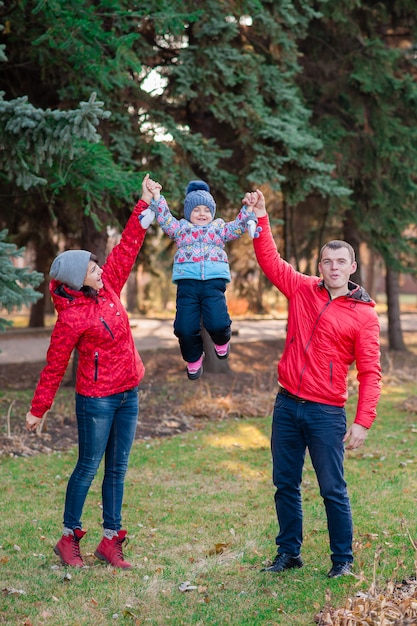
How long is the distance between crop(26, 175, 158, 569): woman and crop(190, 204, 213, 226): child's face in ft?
1.04

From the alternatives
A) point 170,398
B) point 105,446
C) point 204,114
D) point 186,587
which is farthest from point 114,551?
point 204,114

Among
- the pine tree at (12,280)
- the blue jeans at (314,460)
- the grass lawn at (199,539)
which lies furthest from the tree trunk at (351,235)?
the blue jeans at (314,460)

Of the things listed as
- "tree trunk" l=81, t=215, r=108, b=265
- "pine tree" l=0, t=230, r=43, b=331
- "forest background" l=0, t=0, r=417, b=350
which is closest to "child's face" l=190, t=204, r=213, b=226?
"forest background" l=0, t=0, r=417, b=350

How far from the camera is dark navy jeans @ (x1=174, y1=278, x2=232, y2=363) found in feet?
15.1

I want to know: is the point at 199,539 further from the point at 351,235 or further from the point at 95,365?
the point at 351,235

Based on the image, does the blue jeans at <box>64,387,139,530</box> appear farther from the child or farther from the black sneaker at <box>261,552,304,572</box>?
the black sneaker at <box>261,552,304,572</box>

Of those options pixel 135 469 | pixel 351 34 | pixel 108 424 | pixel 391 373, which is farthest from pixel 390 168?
pixel 108 424

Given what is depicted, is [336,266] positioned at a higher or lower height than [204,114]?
lower

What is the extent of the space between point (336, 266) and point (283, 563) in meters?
2.04

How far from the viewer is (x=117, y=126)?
11.0 m

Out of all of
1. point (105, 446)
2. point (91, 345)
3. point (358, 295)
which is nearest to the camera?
point (358, 295)

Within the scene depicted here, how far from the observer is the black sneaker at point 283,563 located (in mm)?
4871

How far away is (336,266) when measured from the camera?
4391mm

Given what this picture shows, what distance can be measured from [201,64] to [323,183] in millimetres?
2822
